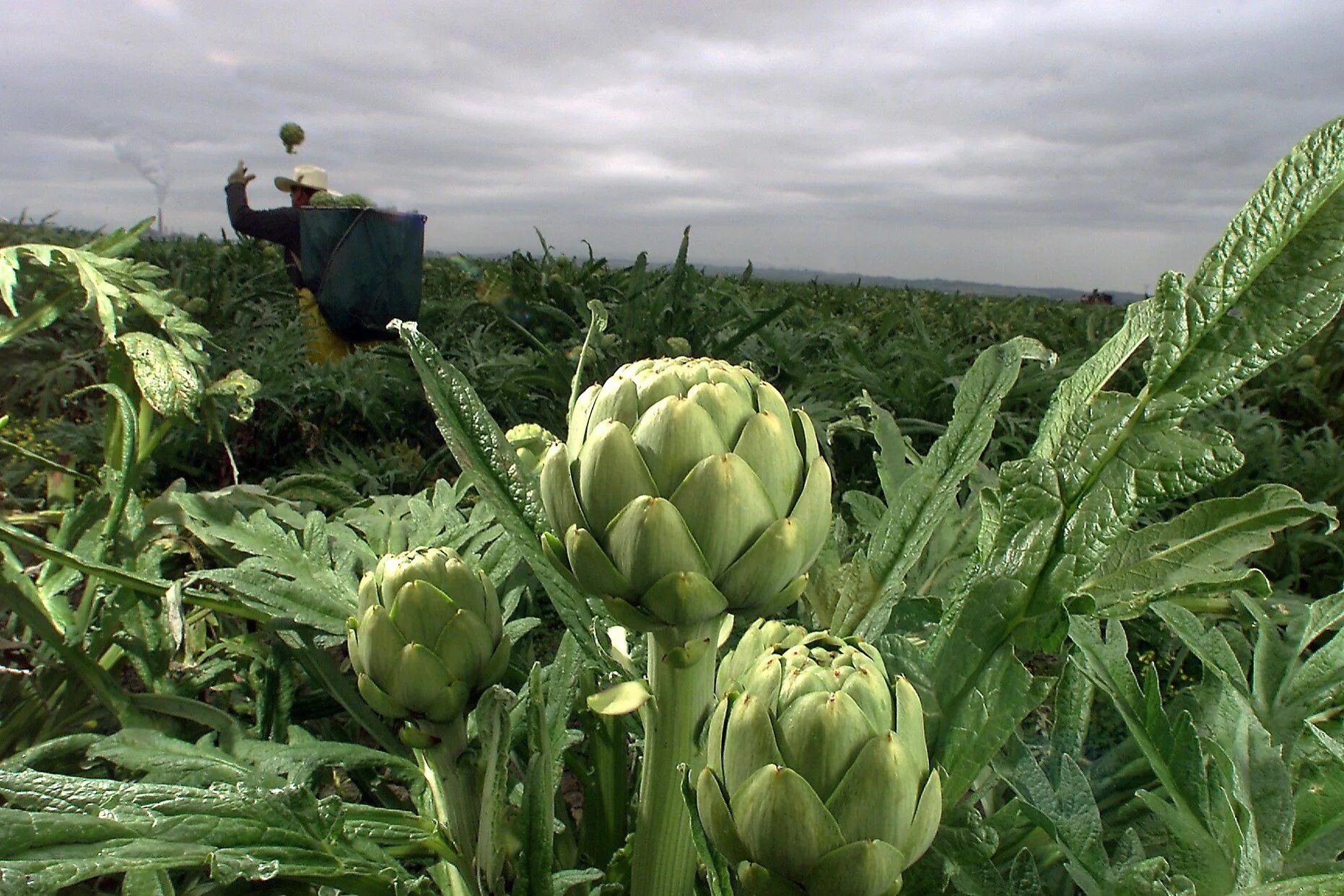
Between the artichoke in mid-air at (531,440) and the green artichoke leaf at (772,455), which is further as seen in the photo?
the artichoke in mid-air at (531,440)

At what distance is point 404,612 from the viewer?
0.53m

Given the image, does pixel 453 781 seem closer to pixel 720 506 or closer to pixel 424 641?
pixel 424 641

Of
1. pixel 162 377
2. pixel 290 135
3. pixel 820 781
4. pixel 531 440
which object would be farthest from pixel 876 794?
pixel 290 135

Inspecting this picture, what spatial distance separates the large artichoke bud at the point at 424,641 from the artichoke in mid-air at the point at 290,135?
15.1 ft

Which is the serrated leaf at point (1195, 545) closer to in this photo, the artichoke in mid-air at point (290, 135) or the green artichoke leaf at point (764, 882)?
the green artichoke leaf at point (764, 882)

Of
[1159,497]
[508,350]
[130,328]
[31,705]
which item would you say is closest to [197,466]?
[130,328]

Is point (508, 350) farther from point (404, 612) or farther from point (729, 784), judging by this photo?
point (729, 784)

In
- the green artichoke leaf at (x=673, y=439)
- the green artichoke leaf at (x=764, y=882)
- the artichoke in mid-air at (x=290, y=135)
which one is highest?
the artichoke in mid-air at (x=290, y=135)

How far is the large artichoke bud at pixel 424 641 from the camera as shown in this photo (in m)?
0.52

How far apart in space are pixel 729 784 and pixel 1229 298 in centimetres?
35

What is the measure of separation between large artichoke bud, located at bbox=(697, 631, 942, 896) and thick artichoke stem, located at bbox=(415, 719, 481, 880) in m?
0.22

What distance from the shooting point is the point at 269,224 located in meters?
3.63

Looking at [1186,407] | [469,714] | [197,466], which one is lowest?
[197,466]

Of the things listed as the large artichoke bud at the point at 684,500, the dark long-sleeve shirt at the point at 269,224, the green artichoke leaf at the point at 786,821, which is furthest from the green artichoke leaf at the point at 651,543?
the dark long-sleeve shirt at the point at 269,224
